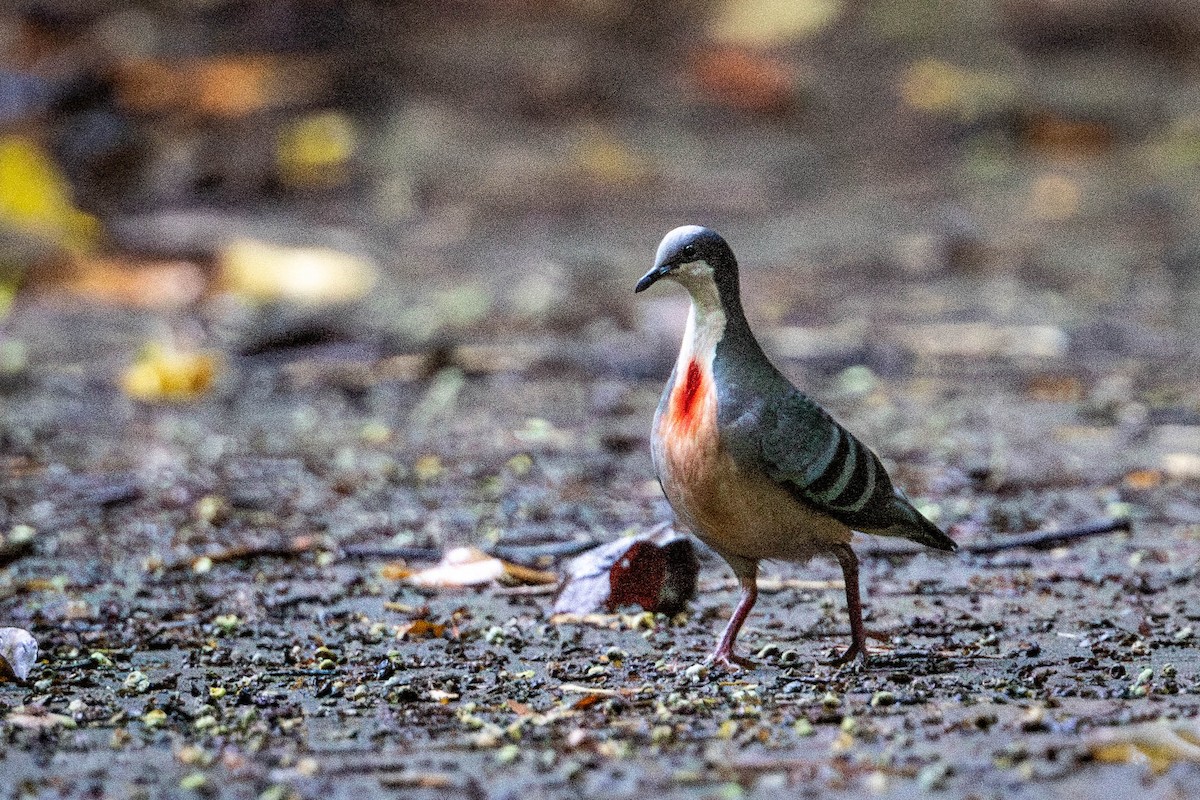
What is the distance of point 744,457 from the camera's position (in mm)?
3629

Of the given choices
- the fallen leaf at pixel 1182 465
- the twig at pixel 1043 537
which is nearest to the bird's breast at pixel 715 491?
the twig at pixel 1043 537

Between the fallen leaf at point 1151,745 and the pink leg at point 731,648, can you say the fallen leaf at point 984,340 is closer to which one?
the pink leg at point 731,648

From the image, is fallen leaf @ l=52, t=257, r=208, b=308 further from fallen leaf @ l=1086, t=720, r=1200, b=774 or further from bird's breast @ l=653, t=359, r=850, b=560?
fallen leaf @ l=1086, t=720, r=1200, b=774

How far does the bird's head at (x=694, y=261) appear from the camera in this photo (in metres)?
3.74

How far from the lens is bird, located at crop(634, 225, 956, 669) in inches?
144

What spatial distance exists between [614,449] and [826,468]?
9.75 ft

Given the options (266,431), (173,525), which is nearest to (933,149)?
(266,431)

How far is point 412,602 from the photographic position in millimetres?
4547

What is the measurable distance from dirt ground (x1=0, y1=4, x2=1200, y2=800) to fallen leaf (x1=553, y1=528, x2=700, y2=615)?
60mm

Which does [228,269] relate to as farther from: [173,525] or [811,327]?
[173,525]

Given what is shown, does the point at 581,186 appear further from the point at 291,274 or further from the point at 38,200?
the point at 38,200

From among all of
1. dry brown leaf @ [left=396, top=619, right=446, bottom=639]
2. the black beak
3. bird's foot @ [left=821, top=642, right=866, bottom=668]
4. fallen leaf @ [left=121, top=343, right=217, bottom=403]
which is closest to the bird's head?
the black beak

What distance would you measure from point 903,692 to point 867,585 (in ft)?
3.95

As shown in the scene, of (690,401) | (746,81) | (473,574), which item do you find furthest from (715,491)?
(746,81)
